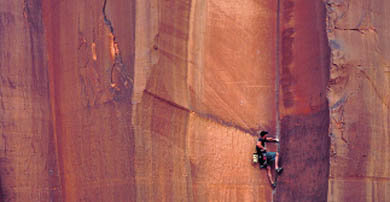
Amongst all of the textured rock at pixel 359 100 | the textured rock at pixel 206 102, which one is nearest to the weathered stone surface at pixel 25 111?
the textured rock at pixel 206 102

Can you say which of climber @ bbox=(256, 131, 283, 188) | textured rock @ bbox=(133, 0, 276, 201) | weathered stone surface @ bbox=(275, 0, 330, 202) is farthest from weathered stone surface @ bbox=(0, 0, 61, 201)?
weathered stone surface @ bbox=(275, 0, 330, 202)

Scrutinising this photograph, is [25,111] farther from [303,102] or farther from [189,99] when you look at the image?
[303,102]

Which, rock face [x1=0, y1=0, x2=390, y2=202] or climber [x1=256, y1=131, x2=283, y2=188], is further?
climber [x1=256, y1=131, x2=283, y2=188]

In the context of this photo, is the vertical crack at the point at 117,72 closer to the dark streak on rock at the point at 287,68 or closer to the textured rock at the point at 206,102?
the textured rock at the point at 206,102

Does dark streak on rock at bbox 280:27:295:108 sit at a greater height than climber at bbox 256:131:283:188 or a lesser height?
greater

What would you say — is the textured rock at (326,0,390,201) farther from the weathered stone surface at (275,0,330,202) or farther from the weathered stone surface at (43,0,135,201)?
the weathered stone surface at (43,0,135,201)

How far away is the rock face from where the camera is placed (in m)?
4.23

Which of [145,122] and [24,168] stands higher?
[145,122]

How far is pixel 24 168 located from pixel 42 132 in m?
0.31

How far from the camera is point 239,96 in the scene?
4.70 metres

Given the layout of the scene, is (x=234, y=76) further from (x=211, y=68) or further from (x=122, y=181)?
(x=122, y=181)

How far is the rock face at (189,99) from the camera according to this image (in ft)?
13.9

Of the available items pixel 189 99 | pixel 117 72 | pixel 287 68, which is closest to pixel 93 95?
pixel 117 72

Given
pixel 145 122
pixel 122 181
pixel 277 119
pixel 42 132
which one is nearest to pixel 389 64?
pixel 277 119
